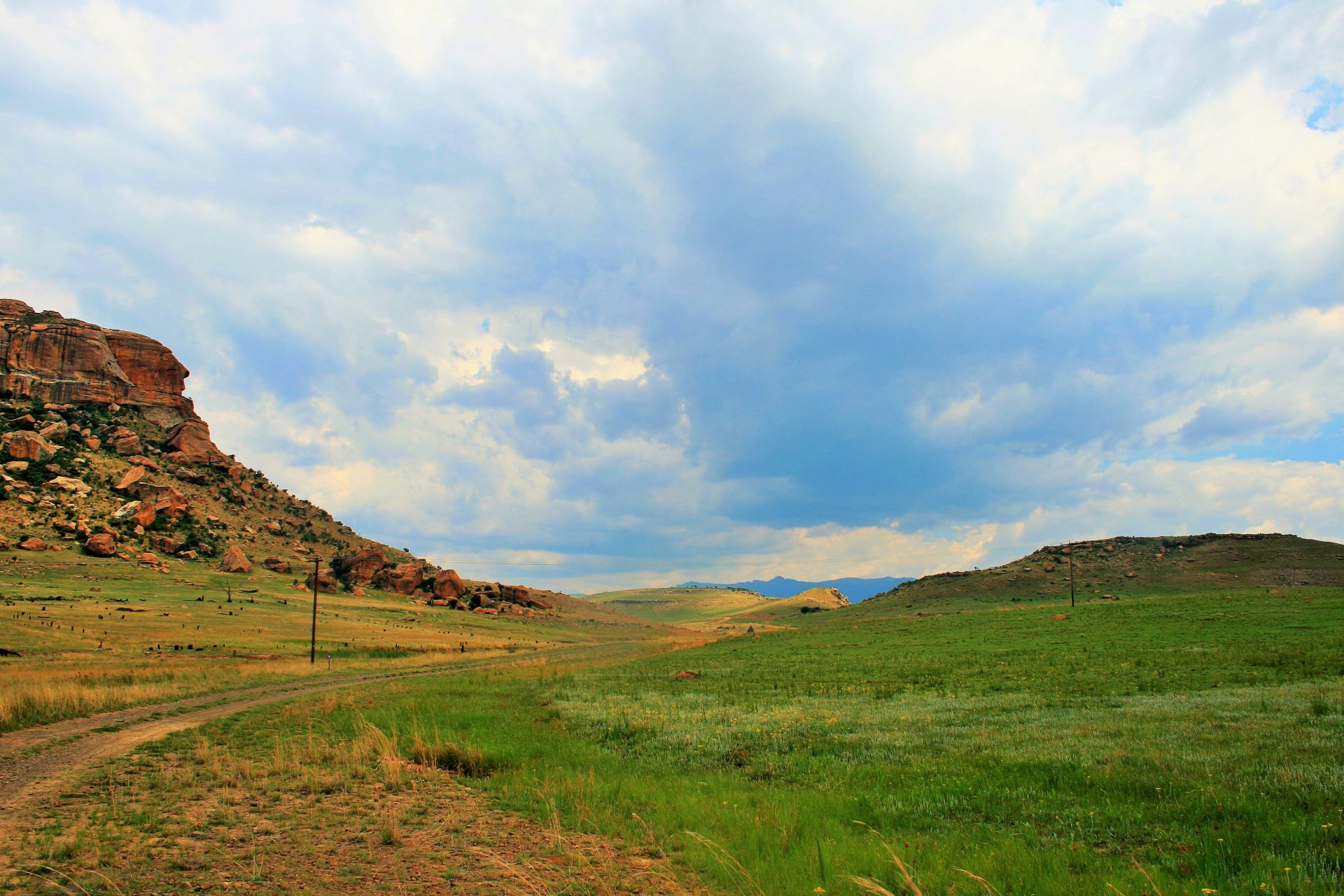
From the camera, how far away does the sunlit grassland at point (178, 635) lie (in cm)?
2919

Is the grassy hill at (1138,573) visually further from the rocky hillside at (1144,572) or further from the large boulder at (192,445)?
the large boulder at (192,445)

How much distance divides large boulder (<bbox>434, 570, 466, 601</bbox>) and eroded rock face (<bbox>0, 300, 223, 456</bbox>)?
168 ft

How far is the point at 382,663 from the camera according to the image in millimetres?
52656

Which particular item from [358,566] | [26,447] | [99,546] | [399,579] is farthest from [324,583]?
[26,447]

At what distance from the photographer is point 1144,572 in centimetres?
11088

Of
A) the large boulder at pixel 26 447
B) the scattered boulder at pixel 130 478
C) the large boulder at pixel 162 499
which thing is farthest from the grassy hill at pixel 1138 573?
the large boulder at pixel 26 447

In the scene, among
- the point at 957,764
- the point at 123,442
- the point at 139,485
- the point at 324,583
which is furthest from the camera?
the point at 123,442

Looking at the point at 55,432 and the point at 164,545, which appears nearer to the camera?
the point at 164,545

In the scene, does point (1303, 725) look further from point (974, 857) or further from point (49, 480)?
point (49, 480)

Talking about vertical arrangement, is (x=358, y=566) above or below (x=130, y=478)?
below

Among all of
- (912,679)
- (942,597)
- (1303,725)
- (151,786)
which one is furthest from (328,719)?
(942,597)

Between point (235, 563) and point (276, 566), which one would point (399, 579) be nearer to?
point (276, 566)

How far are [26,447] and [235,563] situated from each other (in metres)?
32.2

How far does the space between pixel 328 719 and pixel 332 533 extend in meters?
135
